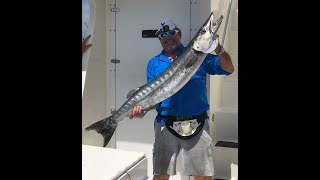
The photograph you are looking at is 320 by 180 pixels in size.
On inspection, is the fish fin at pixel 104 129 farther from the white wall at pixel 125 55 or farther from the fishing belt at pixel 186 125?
the white wall at pixel 125 55

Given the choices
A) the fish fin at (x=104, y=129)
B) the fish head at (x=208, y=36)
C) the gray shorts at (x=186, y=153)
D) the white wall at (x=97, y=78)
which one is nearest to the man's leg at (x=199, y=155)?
the gray shorts at (x=186, y=153)

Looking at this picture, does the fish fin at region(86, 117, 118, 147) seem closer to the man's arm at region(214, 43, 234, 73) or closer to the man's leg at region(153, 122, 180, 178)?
the man's leg at region(153, 122, 180, 178)

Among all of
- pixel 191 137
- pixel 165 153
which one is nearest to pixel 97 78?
pixel 165 153

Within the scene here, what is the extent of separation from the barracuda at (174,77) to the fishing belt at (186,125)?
0.73ft

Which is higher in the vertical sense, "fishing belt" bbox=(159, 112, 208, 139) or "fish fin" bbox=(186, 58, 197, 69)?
"fish fin" bbox=(186, 58, 197, 69)

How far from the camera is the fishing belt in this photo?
7.08 ft

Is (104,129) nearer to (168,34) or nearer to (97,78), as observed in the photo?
(168,34)

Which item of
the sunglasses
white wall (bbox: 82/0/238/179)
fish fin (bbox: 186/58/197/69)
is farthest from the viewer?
white wall (bbox: 82/0/238/179)

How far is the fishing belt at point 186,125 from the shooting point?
7.08ft

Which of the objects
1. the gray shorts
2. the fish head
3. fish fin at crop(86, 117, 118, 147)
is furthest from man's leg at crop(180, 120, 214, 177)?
the fish head

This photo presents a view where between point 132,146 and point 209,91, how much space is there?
3.53 ft

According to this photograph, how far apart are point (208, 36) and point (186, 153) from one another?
88 cm

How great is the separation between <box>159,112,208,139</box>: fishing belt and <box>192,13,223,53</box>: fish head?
0.56 meters
